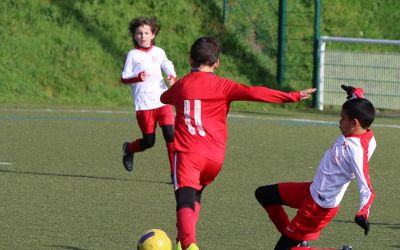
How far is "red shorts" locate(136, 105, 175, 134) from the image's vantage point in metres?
12.4

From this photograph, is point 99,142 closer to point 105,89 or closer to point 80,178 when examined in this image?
point 80,178

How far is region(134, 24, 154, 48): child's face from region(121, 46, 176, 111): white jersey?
0.11 metres

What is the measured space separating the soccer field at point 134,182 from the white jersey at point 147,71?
2.74ft

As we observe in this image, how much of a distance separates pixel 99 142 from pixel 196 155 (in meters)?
7.99

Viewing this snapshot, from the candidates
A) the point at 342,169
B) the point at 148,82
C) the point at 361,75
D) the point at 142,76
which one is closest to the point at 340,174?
the point at 342,169

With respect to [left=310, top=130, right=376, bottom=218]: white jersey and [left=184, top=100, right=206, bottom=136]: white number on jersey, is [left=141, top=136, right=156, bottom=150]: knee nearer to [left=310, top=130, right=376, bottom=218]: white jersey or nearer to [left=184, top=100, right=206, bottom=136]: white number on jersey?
[left=184, top=100, right=206, bottom=136]: white number on jersey

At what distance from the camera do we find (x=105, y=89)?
2189 cm

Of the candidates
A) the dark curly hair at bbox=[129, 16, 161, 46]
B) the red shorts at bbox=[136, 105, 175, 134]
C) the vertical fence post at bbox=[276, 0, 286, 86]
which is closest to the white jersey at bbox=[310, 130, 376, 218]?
the dark curly hair at bbox=[129, 16, 161, 46]

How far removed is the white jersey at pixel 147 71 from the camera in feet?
40.8

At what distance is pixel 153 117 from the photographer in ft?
41.0

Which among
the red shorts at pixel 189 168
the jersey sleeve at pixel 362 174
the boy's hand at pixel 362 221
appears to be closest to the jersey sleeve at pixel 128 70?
the red shorts at pixel 189 168

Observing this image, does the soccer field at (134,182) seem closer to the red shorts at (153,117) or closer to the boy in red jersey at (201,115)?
the red shorts at (153,117)

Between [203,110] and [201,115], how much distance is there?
4 cm

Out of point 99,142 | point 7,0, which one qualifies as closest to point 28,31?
point 7,0
